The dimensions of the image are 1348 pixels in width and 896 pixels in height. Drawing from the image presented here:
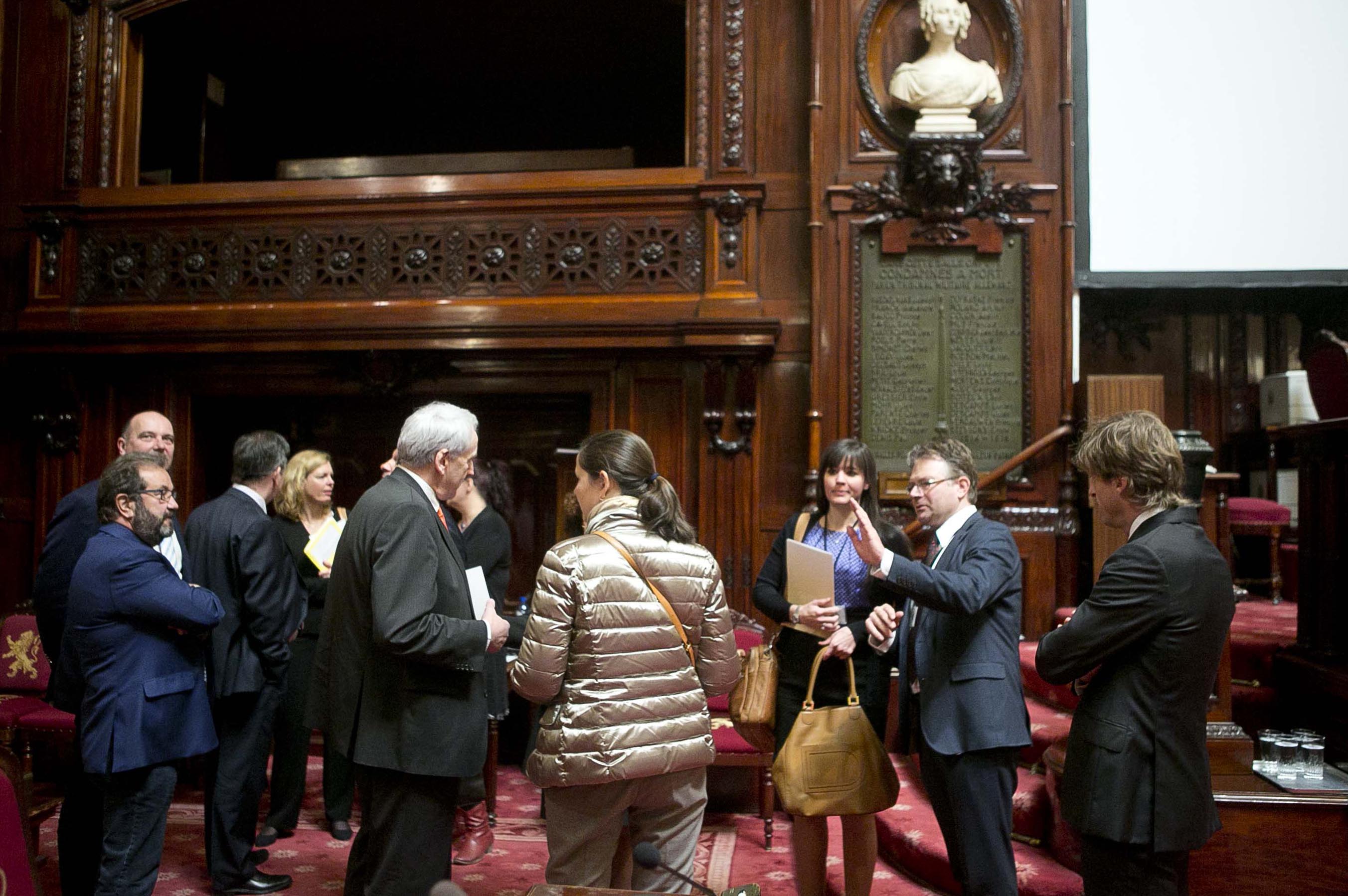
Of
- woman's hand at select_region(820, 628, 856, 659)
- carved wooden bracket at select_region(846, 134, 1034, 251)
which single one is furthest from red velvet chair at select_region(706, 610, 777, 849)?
carved wooden bracket at select_region(846, 134, 1034, 251)

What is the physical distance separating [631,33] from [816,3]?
102 inches

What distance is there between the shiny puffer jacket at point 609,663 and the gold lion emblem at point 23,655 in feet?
12.7

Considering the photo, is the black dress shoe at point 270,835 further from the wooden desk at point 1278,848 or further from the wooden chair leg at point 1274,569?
the wooden chair leg at point 1274,569

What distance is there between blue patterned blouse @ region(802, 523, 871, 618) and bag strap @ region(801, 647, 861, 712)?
0.67ft

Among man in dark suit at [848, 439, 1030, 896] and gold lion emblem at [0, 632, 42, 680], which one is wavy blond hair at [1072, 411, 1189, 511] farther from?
gold lion emblem at [0, 632, 42, 680]

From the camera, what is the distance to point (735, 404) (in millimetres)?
5895

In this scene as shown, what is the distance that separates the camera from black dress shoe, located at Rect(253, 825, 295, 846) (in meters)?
4.33

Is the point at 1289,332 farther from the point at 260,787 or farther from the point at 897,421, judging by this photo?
the point at 260,787

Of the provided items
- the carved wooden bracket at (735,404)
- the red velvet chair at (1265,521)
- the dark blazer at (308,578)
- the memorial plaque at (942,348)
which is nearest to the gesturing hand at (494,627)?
the dark blazer at (308,578)

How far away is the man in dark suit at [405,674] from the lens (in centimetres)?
253

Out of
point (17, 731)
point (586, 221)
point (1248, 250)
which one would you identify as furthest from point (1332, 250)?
point (17, 731)

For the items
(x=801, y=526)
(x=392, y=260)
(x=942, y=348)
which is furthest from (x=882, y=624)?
(x=392, y=260)

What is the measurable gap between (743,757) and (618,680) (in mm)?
2249

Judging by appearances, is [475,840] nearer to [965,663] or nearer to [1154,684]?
[965,663]
